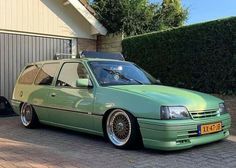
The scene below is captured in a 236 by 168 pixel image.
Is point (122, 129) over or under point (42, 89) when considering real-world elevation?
under

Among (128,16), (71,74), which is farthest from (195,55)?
(128,16)

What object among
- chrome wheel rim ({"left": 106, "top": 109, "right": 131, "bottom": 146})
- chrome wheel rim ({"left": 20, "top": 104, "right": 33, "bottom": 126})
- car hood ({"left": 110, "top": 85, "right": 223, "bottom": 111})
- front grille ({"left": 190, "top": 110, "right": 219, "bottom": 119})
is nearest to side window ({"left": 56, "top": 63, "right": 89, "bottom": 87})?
car hood ({"left": 110, "top": 85, "right": 223, "bottom": 111})

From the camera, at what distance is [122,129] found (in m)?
7.00

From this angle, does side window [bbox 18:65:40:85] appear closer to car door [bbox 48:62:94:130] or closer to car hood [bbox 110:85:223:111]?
car door [bbox 48:62:94:130]

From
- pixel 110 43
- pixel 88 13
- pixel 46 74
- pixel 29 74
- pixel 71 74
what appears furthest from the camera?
pixel 110 43

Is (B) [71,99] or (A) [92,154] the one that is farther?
(B) [71,99]

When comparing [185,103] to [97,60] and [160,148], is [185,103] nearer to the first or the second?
[160,148]

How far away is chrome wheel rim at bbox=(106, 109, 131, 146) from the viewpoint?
273 inches

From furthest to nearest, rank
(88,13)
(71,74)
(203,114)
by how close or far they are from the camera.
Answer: (88,13) < (71,74) < (203,114)

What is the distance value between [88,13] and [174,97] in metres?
8.52

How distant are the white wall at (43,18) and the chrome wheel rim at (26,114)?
4.25m

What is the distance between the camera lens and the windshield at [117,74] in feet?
25.6

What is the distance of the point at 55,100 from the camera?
8.52 meters

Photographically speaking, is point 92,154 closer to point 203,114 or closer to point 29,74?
point 203,114
